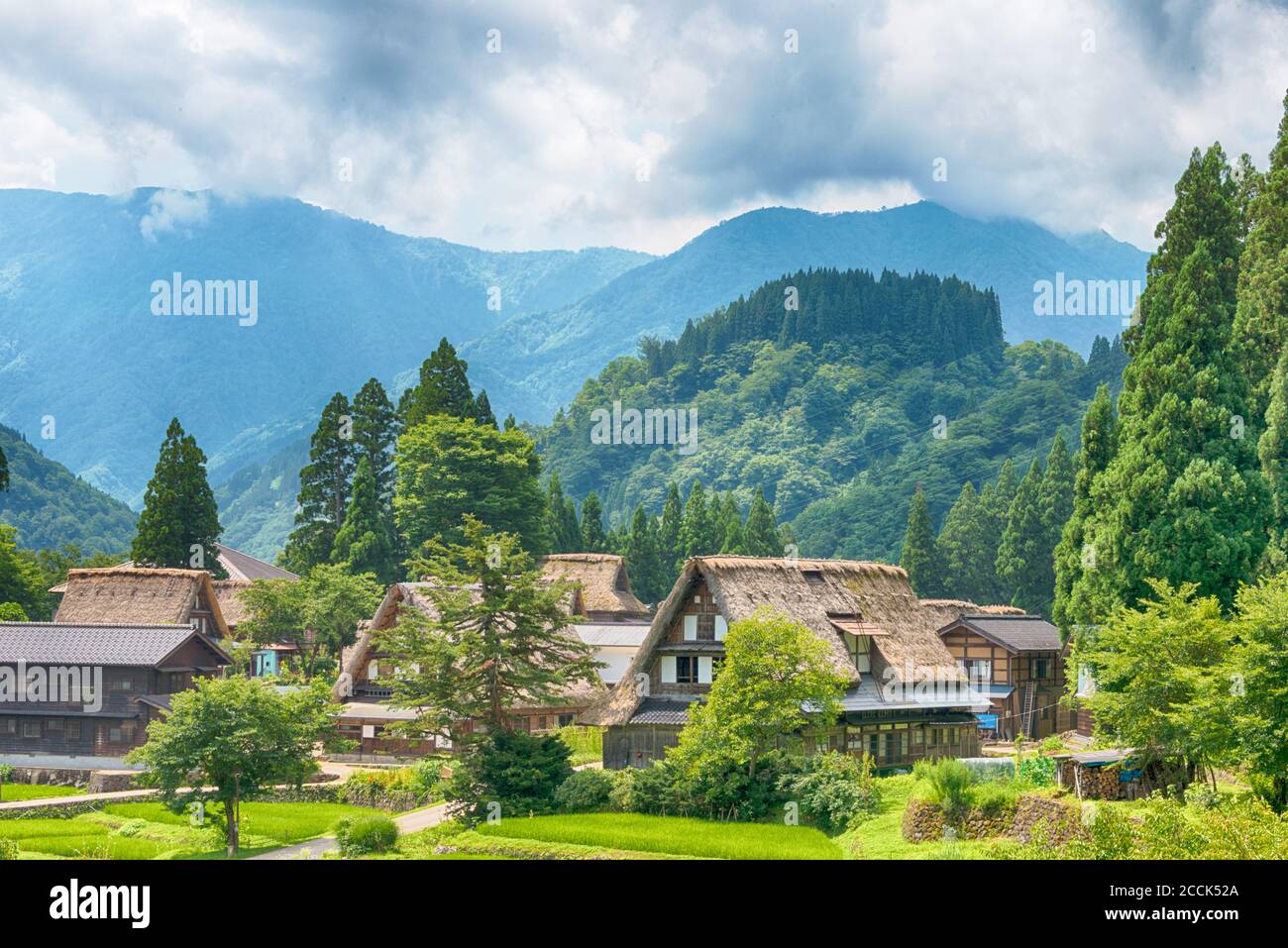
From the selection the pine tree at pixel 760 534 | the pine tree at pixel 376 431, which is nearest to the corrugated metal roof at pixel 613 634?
the pine tree at pixel 376 431

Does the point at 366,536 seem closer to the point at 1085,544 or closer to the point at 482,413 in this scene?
the point at 482,413

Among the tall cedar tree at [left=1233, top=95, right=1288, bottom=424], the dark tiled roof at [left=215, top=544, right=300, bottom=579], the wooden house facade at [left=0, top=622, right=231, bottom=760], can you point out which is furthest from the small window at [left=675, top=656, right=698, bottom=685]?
the dark tiled roof at [left=215, top=544, right=300, bottom=579]

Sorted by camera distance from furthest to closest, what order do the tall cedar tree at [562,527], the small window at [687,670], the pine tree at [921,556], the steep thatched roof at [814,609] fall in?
the tall cedar tree at [562,527]
the pine tree at [921,556]
the small window at [687,670]
the steep thatched roof at [814,609]

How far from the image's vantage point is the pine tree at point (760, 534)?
314 feet

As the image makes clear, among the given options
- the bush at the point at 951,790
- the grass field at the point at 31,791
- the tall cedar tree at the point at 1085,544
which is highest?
the tall cedar tree at the point at 1085,544

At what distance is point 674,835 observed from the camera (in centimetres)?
3378

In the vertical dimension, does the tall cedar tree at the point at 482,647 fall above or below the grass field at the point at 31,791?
above

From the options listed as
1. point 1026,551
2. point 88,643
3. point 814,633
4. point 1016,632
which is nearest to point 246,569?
point 88,643

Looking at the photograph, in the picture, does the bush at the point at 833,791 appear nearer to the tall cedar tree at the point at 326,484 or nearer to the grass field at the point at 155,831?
the grass field at the point at 155,831

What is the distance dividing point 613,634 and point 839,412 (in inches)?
4951

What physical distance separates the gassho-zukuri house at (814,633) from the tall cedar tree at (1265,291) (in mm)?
13395

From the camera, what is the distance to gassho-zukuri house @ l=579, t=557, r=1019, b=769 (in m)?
44.8

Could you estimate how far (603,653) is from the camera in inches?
2441
